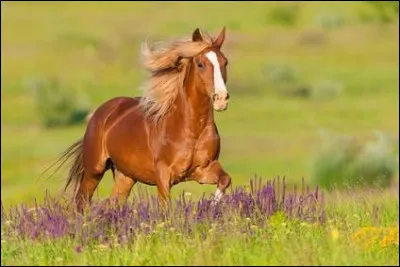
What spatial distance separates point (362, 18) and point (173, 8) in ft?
37.8

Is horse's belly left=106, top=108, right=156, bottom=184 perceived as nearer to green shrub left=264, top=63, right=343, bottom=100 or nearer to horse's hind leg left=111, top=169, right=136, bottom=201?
horse's hind leg left=111, top=169, right=136, bottom=201


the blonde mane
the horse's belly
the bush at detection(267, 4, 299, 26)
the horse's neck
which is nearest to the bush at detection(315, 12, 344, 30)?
the bush at detection(267, 4, 299, 26)

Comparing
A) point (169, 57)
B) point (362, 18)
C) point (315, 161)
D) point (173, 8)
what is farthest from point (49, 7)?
point (169, 57)

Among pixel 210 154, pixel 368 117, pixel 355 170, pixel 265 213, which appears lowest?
pixel 265 213

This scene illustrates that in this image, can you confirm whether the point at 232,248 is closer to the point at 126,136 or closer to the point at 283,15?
the point at 126,136

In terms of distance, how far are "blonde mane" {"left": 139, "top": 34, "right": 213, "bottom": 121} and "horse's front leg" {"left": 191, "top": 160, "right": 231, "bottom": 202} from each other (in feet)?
2.40

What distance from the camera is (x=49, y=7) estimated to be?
7844 centimetres

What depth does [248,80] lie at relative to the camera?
5656 centimetres

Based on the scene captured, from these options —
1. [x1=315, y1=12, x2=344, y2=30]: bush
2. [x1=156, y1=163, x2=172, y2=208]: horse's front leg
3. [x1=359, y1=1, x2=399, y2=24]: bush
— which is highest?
[x1=315, y1=12, x2=344, y2=30]: bush

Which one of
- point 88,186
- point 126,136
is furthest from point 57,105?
point 126,136

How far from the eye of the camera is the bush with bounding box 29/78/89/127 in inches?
2002

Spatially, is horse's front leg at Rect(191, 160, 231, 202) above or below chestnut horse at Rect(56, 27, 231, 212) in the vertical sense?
below

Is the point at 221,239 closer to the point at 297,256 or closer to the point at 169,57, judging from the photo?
the point at 297,256

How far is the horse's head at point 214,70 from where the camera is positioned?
35.1ft
